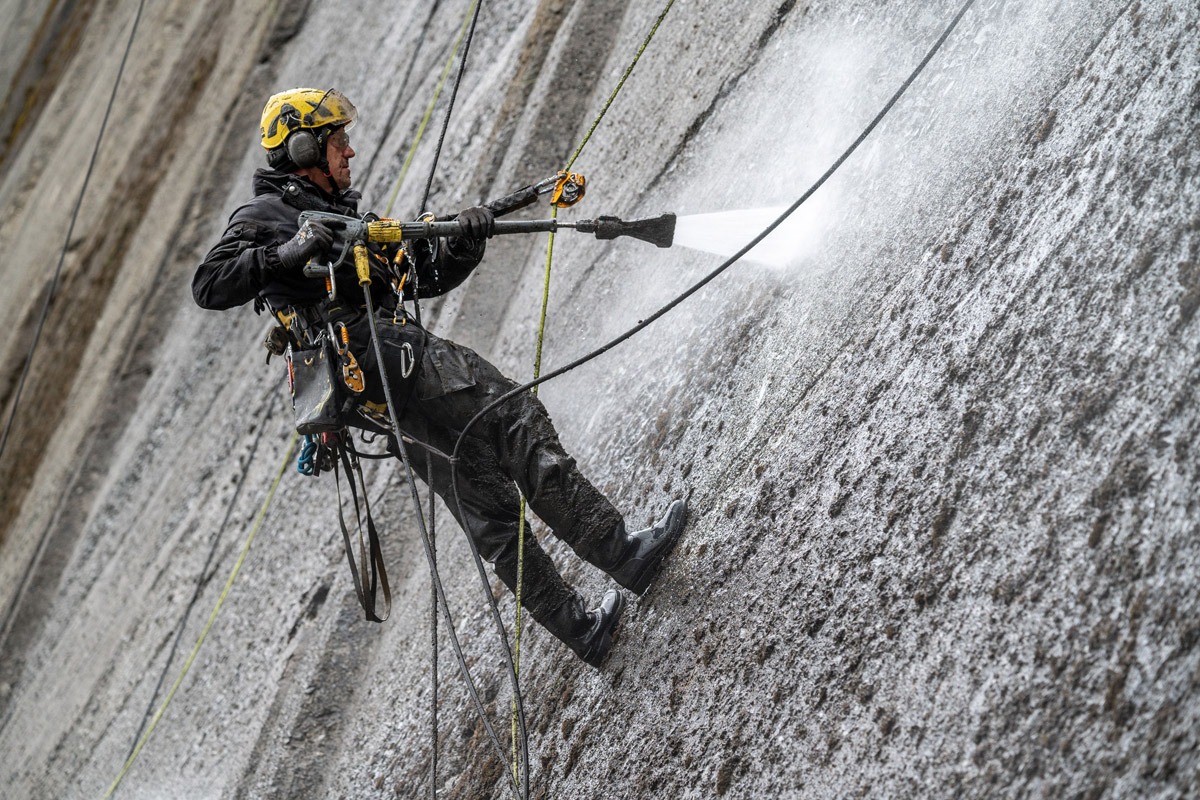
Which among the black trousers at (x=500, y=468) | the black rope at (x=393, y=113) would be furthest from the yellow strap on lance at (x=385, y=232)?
the black rope at (x=393, y=113)

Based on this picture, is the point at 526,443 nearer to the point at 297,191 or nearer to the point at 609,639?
the point at 609,639

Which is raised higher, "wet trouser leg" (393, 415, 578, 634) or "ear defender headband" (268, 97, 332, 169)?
"ear defender headband" (268, 97, 332, 169)

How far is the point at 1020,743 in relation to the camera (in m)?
2.91

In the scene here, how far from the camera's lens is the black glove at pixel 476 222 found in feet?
13.8

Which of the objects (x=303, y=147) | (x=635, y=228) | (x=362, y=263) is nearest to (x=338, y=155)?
(x=303, y=147)

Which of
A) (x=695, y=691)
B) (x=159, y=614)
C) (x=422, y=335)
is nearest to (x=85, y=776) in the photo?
(x=159, y=614)

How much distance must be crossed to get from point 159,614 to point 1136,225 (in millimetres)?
6920

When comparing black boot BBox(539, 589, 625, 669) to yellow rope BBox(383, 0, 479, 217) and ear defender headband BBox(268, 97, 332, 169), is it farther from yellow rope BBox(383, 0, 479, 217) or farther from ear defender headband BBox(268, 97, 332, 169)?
yellow rope BBox(383, 0, 479, 217)

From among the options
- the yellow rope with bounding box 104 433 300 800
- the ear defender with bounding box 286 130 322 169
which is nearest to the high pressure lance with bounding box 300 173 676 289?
the ear defender with bounding box 286 130 322 169

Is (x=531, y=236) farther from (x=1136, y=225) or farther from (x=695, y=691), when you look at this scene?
(x=1136, y=225)

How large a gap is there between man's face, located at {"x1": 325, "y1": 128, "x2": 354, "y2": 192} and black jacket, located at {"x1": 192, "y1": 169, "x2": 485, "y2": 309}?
8cm

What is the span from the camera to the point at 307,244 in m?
4.21

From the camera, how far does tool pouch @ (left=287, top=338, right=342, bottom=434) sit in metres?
4.39

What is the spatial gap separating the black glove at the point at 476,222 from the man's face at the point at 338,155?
2.70ft
